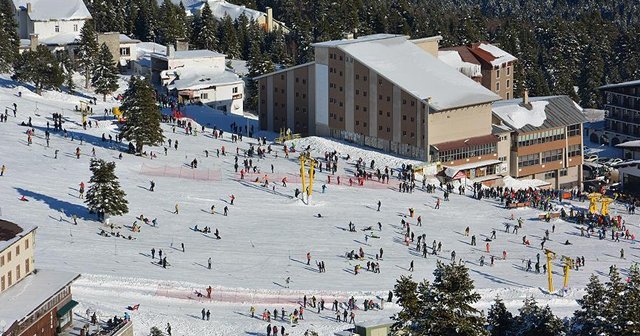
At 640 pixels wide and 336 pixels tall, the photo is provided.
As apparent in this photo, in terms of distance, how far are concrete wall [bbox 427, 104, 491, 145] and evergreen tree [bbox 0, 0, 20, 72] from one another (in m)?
36.7

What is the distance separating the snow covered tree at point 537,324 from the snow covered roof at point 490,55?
7903 cm

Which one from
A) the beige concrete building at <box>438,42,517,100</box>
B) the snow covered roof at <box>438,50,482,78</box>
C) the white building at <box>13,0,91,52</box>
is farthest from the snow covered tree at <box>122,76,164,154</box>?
the white building at <box>13,0,91,52</box>

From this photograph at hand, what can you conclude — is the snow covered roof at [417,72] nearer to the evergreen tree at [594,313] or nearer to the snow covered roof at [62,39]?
the snow covered roof at [62,39]

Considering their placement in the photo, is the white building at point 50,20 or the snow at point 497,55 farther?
the white building at point 50,20

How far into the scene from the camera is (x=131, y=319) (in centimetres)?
6412

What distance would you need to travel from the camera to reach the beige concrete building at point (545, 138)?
353 feet

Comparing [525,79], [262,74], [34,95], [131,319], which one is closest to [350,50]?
A: [262,74]

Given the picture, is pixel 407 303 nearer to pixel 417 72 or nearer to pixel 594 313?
pixel 594 313

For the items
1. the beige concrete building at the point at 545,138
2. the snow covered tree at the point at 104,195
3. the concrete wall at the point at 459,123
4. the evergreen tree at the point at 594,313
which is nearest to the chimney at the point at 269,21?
the beige concrete building at the point at 545,138

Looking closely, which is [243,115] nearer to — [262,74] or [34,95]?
[262,74]

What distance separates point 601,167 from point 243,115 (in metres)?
31.6

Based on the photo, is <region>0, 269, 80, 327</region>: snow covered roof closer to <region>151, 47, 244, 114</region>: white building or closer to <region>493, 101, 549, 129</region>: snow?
<region>493, 101, 549, 129</region>: snow

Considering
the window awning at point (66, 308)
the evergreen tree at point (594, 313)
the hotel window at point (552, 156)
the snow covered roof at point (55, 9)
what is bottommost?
the window awning at point (66, 308)

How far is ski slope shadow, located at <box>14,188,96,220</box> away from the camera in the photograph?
266 feet
